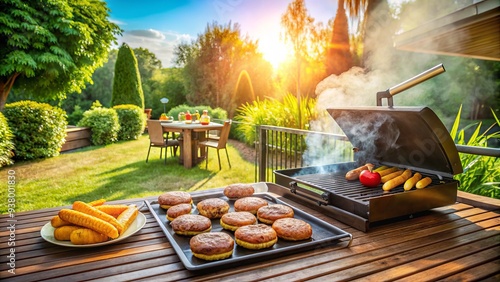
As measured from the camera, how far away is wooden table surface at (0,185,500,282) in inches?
37.4

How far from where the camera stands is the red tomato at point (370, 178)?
1.70 metres

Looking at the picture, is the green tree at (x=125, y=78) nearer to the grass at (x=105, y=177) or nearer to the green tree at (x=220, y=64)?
the green tree at (x=220, y=64)

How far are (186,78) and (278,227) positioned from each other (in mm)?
16889

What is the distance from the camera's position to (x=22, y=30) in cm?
700

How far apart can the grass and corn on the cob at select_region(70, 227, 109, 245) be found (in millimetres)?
3585

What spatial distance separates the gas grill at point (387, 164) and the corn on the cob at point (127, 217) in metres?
0.86

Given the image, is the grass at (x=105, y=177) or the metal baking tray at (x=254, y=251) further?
the grass at (x=105, y=177)

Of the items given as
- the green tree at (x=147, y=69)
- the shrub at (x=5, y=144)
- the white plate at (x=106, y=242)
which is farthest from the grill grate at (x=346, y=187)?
the green tree at (x=147, y=69)

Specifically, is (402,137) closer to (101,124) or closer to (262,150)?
(262,150)

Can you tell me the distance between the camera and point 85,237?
1.13m

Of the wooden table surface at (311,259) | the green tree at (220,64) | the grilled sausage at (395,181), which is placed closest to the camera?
the wooden table surface at (311,259)

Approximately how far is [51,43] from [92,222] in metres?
8.31

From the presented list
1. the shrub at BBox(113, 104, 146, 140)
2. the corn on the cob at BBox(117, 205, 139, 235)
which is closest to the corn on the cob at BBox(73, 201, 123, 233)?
the corn on the cob at BBox(117, 205, 139, 235)

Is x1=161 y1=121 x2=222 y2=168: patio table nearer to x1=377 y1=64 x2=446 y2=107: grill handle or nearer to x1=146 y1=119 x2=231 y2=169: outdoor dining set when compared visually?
x1=146 y1=119 x2=231 y2=169: outdoor dining set
